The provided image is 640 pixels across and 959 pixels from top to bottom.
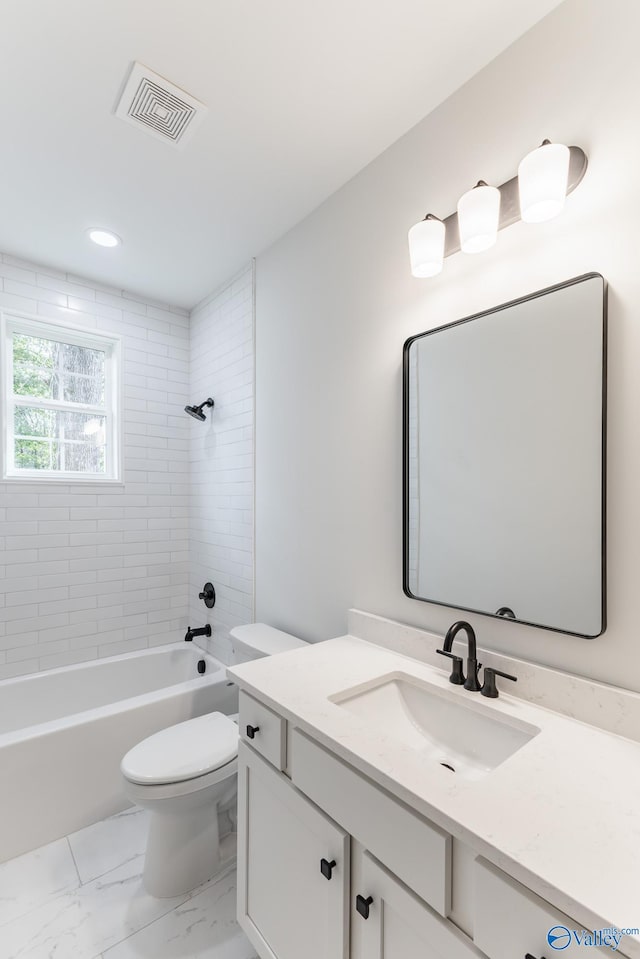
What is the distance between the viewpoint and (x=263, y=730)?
121 centimetres

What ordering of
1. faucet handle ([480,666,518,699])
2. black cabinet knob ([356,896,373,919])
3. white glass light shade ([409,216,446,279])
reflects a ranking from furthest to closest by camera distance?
white glass light shade ([409,216,446,279]) → faucet handle ([480,666,518,699]) → black cabinet knob ([356,896,373,919])

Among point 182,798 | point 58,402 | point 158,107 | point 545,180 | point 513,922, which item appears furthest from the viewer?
point 58,402

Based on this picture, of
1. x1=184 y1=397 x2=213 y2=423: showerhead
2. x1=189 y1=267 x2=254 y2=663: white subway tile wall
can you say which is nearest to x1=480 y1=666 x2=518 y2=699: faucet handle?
x1=189 y1=267 x2=254 y2=663: white subway tile wall

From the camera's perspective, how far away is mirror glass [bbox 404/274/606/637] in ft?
3.49

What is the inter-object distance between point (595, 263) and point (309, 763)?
4.50 feet

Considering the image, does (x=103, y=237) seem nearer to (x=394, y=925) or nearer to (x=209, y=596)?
(x=209, y=596)

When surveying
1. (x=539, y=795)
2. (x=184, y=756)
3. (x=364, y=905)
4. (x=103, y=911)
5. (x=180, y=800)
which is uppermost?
(x=539, y=795)

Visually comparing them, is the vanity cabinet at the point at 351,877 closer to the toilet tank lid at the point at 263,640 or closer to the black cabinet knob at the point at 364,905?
the black cabinet knob at the point at 364,905

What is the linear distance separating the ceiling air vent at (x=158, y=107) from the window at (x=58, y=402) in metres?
1.44

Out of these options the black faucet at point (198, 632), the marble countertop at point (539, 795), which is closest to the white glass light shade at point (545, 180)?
the marble countertop at point (539, 795)

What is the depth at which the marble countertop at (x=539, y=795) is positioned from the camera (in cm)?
59

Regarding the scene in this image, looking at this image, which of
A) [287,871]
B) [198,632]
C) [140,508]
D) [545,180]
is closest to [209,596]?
[198,632]

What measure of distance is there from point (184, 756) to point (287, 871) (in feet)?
2.18

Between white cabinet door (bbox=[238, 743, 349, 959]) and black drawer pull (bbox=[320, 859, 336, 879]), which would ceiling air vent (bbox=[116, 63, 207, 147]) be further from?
black drawer pull (bbox=[320, 859, 336, 879])
